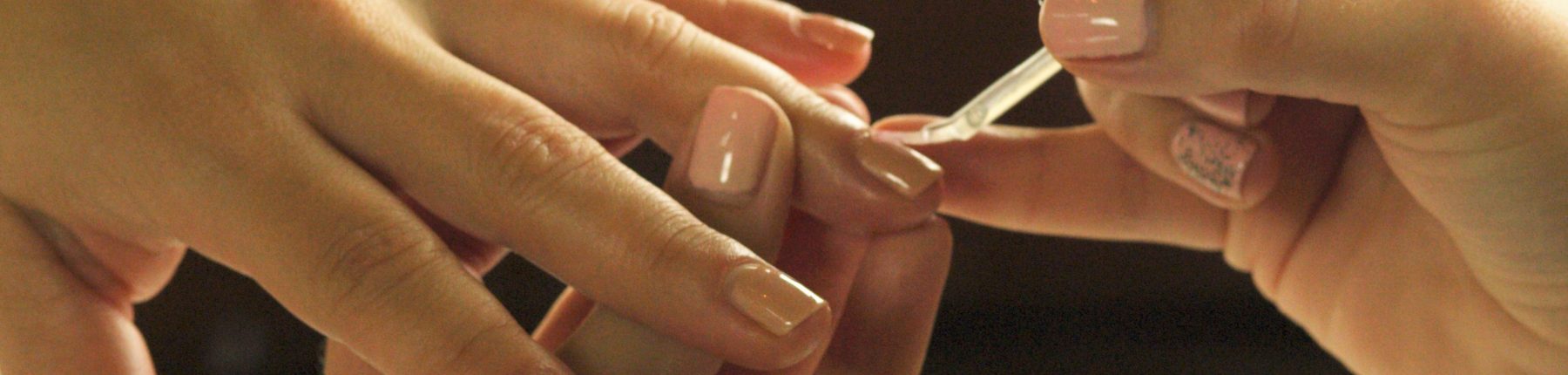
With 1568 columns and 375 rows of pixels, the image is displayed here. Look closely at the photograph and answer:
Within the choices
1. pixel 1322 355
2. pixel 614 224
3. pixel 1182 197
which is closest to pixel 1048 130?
pixel 1182 197

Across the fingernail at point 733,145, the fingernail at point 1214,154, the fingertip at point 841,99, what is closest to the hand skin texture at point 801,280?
the fingernail at point 733,145

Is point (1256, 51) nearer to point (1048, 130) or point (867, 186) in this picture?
point (867, 186)

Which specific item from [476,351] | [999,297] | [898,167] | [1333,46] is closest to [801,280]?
[898,167]

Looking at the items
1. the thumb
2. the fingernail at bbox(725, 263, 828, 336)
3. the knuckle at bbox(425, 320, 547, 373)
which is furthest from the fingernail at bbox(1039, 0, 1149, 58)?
the knuckle at bbox(425, 320, 547, 373)

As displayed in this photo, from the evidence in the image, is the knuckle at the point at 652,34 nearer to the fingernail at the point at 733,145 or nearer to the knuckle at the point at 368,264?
the fingernail at the point at 733,145

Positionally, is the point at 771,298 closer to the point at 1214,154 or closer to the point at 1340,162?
the point at 1214,154
